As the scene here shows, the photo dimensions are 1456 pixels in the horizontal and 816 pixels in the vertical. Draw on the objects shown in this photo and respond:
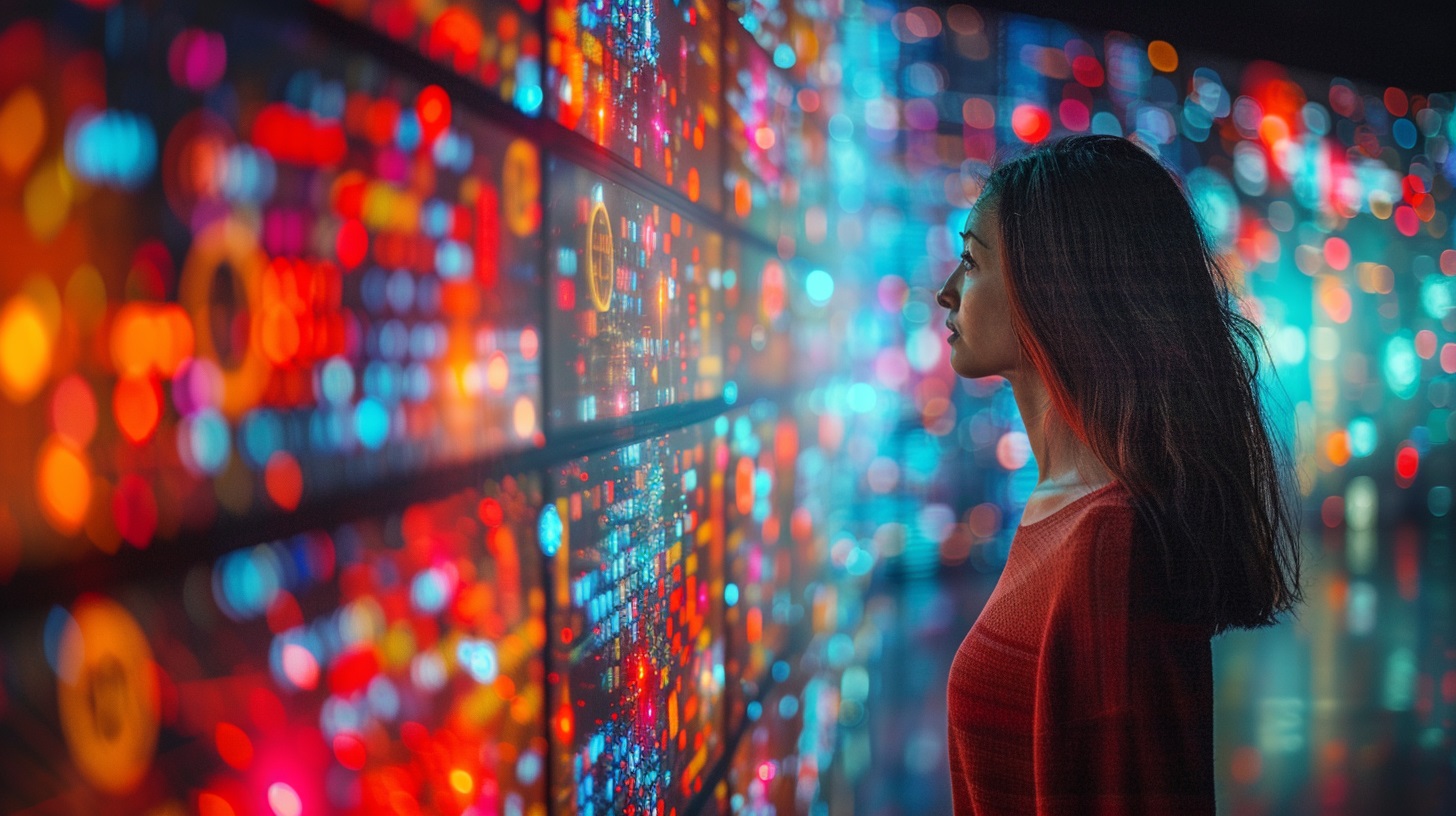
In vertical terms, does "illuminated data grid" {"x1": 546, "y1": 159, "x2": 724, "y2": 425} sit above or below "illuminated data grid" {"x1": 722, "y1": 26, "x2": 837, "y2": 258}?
below

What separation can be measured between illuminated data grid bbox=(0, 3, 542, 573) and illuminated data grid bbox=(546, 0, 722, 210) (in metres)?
0.37

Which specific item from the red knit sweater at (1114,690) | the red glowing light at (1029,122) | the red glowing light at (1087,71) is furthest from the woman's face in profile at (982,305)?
the red glowing light at (1087,71)

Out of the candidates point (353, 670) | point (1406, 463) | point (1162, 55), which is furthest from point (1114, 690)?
point (1406, 463)

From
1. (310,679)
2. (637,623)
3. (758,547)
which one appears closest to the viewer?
(310,679)

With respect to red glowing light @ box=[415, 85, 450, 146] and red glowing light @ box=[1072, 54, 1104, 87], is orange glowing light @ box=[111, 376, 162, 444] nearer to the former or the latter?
red glowing light @ box=[415, 85, 450, 146]

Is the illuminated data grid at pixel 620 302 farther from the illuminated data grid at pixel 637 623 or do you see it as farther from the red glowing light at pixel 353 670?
the red glowing light at pixel 353 670

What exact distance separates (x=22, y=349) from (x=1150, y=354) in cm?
89

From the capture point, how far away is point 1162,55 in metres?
5.92

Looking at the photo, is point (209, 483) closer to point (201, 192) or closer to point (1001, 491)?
point (201, 192)

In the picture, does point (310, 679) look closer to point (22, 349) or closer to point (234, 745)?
point (234, 745)

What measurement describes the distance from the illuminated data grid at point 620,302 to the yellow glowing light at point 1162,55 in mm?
4848

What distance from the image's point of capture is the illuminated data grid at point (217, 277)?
53 cm

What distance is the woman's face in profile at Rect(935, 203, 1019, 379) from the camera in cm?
107

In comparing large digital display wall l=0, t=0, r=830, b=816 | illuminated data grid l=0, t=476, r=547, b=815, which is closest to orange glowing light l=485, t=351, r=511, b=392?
large digital display wall l=0, t=0, r=830, b=816
